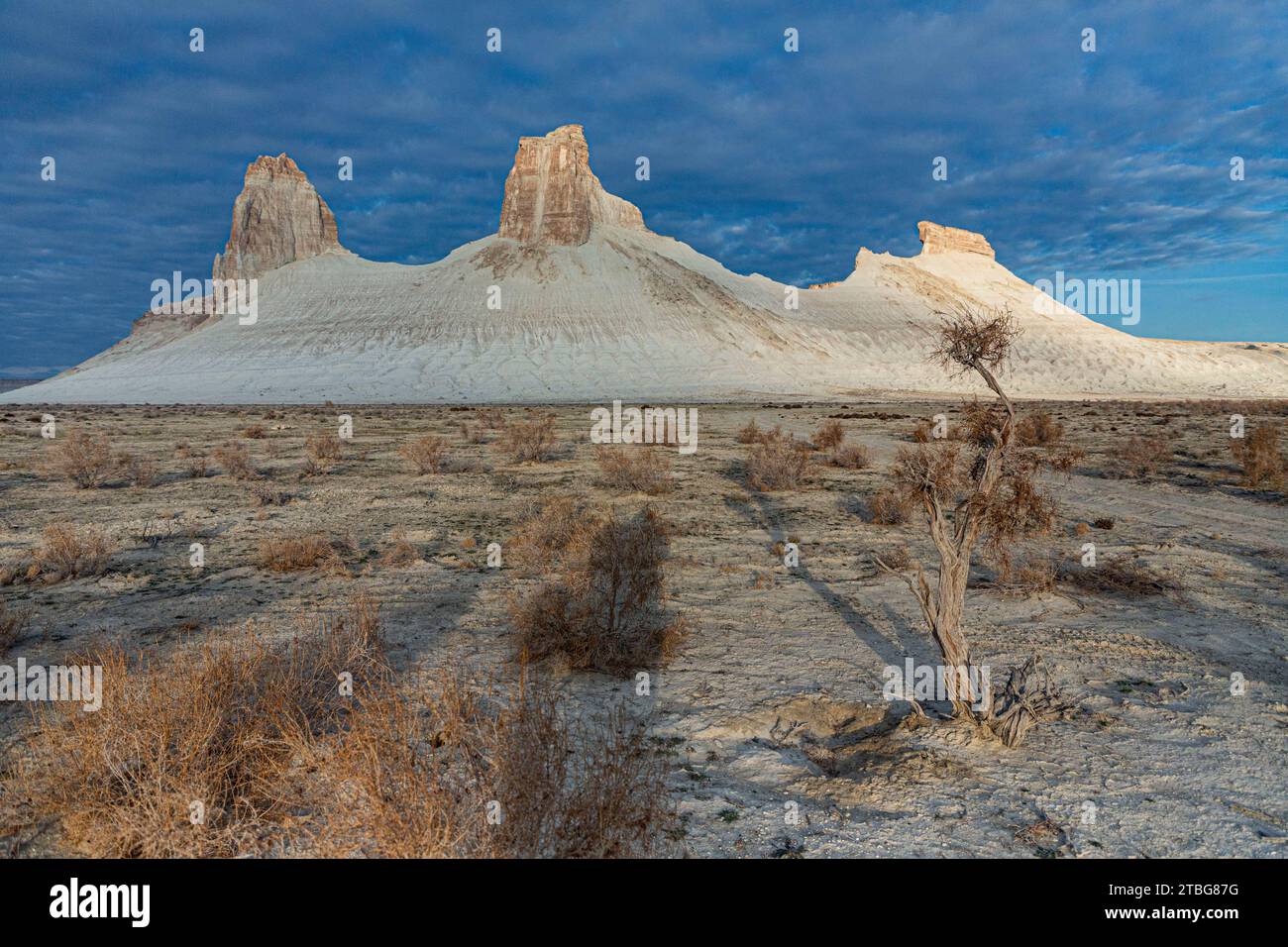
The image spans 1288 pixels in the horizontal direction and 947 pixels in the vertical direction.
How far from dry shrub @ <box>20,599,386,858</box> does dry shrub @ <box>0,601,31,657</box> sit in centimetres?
198

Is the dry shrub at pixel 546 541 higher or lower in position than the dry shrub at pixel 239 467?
lower

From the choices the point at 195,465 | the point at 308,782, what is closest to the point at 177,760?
the point at 308,782

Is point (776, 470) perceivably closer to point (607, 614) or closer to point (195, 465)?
point (607, 614)

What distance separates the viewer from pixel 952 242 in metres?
130

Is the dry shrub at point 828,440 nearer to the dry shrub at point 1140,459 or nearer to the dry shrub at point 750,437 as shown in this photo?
the dry shrub at point 750,437

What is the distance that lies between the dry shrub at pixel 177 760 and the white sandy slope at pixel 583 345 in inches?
2252

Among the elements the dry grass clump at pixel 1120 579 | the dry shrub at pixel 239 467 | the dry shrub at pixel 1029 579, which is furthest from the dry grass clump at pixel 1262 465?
the dry shrub at pixel 239 467

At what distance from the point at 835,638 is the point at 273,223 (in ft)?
390

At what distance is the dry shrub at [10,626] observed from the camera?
5.57 m

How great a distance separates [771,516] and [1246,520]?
714cm

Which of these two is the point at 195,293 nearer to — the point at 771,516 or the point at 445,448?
the point at 445,448

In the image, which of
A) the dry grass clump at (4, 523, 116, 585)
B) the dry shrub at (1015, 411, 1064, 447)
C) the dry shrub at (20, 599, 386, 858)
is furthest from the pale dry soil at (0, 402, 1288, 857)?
the dry shrub at (1015, 411, 1064, 447)

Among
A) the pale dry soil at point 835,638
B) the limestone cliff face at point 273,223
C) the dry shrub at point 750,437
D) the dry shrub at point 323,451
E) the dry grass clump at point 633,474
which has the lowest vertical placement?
the pale dry soil at point 835,638
